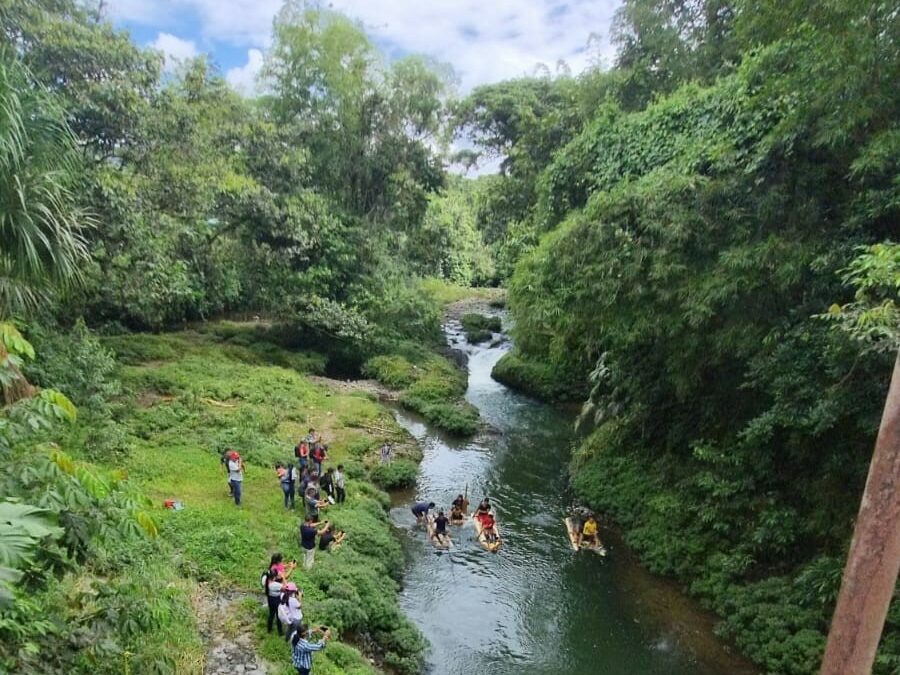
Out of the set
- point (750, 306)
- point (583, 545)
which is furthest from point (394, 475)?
point (750, 306)

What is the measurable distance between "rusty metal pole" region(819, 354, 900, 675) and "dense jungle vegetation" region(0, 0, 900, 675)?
9.19 ft

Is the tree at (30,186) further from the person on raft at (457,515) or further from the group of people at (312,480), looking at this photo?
the person on raft at (457,515)

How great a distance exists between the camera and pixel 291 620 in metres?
8.71

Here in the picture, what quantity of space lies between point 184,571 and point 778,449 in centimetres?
1118

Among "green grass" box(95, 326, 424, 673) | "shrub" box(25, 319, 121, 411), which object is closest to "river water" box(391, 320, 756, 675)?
"green grass" box(95, 326, 424, 673)

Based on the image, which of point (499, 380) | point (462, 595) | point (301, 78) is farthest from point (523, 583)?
point (301, 78)

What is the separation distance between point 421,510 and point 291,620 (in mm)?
5954

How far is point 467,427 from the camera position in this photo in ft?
69.6

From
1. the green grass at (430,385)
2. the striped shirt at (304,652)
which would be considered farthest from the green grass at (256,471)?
the green grass at (430,385)

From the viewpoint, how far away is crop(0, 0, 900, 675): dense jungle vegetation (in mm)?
7734

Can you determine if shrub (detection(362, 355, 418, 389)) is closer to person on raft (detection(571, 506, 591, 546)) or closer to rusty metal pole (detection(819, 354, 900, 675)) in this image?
person on raft (detection(571, 506, 591, 546))

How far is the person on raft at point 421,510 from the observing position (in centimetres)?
1445

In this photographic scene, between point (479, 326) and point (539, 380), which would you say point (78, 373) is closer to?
point (539, 380)

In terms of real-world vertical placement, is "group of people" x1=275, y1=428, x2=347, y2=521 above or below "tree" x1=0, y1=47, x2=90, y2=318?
below
